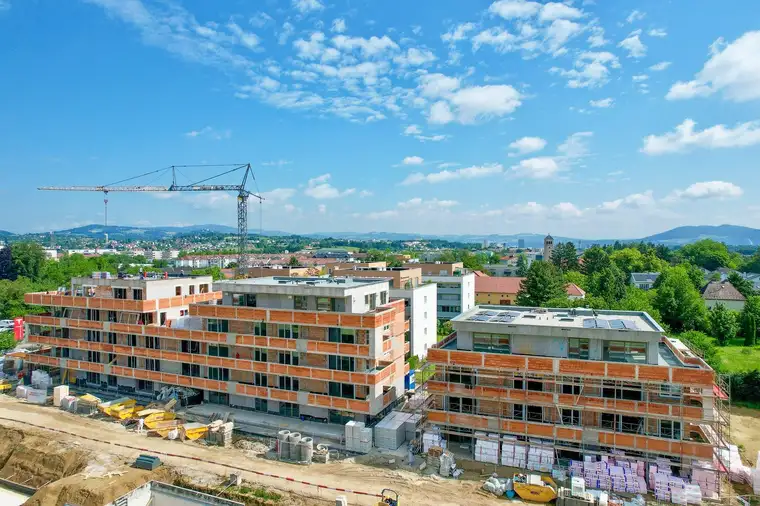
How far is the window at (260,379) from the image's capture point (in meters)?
45.3

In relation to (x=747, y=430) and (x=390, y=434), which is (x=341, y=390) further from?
(x=747, y=430)

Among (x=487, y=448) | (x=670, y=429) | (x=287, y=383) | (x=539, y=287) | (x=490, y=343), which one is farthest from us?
(x=539, y=287)

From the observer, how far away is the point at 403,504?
31562 millimetres

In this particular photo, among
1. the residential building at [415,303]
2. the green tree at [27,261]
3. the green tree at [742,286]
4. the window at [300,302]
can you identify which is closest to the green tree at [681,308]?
the green tree at [742,286]

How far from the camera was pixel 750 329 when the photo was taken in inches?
3147

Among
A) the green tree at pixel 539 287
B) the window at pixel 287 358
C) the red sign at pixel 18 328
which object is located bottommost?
the red sign at pixel 18 328

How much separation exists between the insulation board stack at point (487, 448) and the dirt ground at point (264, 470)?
1.89 meters

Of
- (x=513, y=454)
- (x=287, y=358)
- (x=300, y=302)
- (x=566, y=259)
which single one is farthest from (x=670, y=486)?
(x=566, y=259)

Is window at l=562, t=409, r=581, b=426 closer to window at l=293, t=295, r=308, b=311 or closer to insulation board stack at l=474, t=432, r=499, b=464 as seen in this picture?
insulation board stack at l=474, t=432, r=499, b=464

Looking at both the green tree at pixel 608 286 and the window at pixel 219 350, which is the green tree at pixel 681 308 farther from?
the window at pixel 219 350

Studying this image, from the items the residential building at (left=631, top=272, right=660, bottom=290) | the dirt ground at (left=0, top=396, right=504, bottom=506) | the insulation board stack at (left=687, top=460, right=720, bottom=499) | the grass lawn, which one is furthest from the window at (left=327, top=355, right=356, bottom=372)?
the residential building at (left=631, top=272, right=660, bottom=290)

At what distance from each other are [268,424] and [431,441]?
15.2 m

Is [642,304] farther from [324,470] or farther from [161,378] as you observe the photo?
[161,378]

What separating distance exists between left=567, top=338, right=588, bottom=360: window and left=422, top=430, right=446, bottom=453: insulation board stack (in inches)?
463
